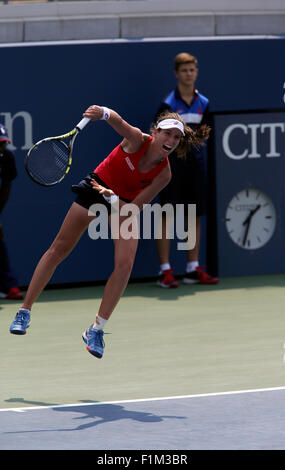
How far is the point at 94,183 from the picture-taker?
22.8 ft

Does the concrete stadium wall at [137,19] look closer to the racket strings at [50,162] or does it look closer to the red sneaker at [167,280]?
the red sneaker at [167,280]

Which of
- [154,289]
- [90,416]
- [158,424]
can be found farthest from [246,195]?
[158,424]

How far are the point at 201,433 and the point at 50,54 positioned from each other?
5.92 m

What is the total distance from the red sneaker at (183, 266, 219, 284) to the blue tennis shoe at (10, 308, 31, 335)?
Result: 4.26 metres

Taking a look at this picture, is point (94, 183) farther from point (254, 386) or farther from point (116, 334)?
point (116, 334)

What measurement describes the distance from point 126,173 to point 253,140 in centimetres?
455

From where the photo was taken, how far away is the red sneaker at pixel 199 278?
1132cm

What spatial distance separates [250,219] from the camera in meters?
11.8

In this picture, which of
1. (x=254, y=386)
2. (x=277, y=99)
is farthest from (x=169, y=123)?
(x=277, y=99)

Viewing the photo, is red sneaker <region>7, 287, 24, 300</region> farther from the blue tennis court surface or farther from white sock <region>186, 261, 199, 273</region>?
the blue tennis court surface

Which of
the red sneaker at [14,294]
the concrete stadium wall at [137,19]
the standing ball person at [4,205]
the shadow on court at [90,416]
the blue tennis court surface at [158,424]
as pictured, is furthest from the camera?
the concrete stadium wall at [137,19]

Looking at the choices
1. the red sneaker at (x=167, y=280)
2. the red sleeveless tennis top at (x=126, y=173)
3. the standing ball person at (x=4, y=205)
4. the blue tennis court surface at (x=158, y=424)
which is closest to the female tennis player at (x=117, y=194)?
the red sleeveless tennis top at (x=126, y=173)

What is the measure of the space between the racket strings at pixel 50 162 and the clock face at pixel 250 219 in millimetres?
4688

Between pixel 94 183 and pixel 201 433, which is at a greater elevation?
pixel 94 183
